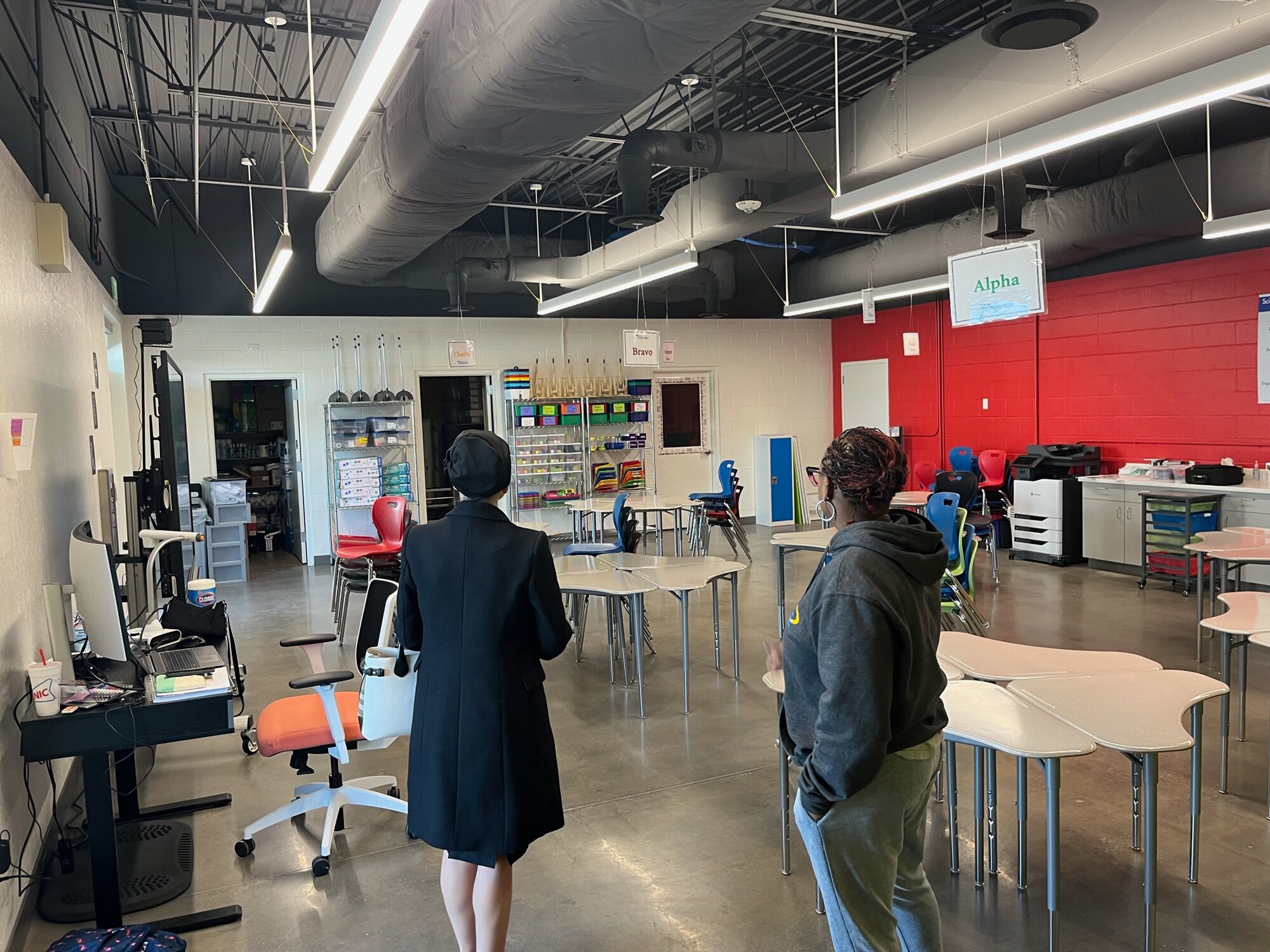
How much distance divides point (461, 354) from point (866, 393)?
606cm

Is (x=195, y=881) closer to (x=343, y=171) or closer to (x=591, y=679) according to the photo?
(x=591, y=679)

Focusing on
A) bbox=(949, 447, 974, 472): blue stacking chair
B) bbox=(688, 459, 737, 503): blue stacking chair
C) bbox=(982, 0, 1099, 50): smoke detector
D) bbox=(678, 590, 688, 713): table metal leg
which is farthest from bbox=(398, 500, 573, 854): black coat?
bbox=(949, 447, 974, 472): blue stacking chair

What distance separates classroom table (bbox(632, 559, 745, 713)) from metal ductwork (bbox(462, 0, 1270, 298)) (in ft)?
8.38

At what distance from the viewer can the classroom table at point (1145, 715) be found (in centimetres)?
249

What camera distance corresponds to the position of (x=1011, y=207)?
7137 millimetres

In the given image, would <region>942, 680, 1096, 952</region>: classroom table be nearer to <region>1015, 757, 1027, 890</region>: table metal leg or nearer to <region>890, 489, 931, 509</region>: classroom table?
<region>1015, 757, 1027, 890</region>: table metal leg

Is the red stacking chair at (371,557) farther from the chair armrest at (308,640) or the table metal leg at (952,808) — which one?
the table metal leg at (952,808)

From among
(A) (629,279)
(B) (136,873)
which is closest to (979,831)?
(B) (136,873)

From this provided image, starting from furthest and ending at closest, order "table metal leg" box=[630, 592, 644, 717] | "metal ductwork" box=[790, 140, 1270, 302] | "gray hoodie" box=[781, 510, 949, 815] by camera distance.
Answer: "metal ductwork" box=[790, 140, 1270, 302] < "table metal leg" box=[630, 592, 644, 717] < "gray hoodie" box=[781, 510, 949, 815]

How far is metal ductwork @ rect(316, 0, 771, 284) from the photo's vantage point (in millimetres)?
3457

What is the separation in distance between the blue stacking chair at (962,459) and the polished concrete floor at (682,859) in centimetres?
565

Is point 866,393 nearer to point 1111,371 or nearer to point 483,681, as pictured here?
point 1111,371

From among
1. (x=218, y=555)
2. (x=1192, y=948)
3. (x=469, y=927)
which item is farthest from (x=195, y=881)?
(x=218, y=555)

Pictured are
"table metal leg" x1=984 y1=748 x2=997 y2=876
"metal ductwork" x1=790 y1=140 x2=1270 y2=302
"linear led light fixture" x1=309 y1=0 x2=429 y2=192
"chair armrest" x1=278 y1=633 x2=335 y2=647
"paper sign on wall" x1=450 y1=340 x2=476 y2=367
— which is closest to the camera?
"linear led light fixture" x1=309 y1=0 x2=429 y2=192
